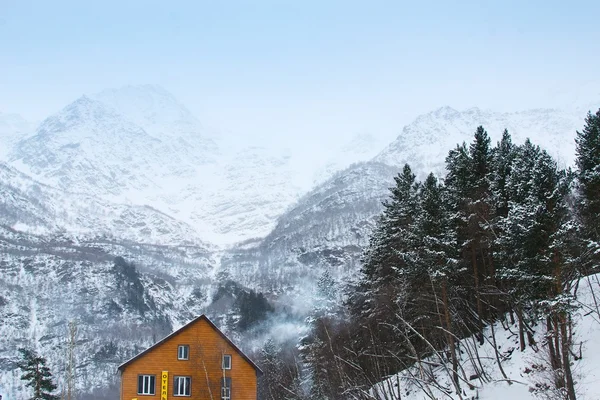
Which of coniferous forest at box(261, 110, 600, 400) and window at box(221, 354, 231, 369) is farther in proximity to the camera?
window at box(221, 354, 231, 369)

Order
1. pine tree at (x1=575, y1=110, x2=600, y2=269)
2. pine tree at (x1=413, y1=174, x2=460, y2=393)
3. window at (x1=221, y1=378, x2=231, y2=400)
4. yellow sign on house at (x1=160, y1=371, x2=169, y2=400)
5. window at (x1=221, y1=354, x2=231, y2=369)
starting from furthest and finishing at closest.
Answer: window at (x1=221, y1=354, x2=231, y2=369)
window at (x1=221, y1=378, x2=231, y2=400)
yellow sign on house at (x1=160, y1=371, x2=169, y2=400)
pine tree at (x1=575, y1=110, x2=600, y2=269)
pine tree at (x1=413, y1=174, x2=460, y2=393)

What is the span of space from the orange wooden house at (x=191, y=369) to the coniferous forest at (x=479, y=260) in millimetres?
6945

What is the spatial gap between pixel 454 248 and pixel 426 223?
2773 mm

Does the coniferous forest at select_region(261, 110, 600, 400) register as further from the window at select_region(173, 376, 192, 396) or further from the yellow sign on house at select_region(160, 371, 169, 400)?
the yellow sign on house at select_region(160, 371, 169, 400)

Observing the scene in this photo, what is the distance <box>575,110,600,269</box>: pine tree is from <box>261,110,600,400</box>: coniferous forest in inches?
4.6

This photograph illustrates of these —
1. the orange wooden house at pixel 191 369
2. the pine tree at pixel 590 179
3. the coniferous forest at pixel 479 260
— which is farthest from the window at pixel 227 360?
the pine tree at pixel 590 179

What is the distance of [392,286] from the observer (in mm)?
53594

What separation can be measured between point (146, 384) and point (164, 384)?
5.40 ft

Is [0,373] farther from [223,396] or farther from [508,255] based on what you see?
[508,255]

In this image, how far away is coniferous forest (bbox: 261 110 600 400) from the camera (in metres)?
36.3

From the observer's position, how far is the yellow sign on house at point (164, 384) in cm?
5716

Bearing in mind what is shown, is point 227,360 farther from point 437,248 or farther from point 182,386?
point 437,248

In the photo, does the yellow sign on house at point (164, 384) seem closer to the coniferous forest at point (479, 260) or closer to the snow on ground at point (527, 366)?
the coniferous forest at point (479, 260)

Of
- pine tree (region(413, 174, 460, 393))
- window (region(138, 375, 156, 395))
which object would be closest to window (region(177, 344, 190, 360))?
window (region(138, 375, 156, 395))
